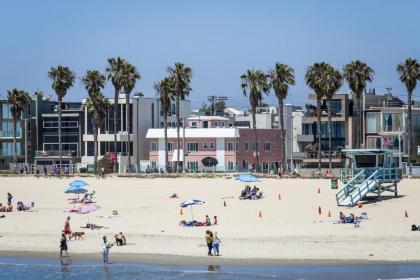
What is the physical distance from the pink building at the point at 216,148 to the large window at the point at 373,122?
1319 centimetres

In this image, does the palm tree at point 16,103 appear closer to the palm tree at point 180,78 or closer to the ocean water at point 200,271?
the palm tree at point 180,78

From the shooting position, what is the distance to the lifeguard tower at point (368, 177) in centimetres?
5325

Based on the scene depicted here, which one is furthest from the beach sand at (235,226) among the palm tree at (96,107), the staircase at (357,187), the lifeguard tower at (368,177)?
the palm tree at (96,107)

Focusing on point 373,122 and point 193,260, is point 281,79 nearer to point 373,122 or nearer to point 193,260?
point 373,122

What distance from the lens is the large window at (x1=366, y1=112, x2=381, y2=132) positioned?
92.1 m

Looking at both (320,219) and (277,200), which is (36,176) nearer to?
Result: (277,200)

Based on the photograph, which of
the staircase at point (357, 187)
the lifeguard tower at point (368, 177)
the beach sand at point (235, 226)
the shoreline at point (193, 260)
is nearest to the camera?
the shoreline at point (193, 260)

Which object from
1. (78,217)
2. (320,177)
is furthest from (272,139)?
(78,217)

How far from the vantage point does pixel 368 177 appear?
54.6 metres

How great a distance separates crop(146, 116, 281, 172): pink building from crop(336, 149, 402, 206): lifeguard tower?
42209 millimetres

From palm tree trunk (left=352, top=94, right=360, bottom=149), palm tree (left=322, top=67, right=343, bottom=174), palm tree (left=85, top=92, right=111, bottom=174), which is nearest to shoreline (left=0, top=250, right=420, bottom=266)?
palm tree (left=322, top=67, right=343, bottom=174)

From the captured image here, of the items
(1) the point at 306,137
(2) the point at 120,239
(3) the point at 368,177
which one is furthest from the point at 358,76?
(2) the point at 120,239

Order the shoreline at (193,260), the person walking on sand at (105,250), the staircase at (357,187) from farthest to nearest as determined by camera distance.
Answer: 1. the staircase at (357,187)
2. the person walking on sand at (105,250)
3. the shoreline at (193,260)

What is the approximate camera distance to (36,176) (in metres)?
87.2
